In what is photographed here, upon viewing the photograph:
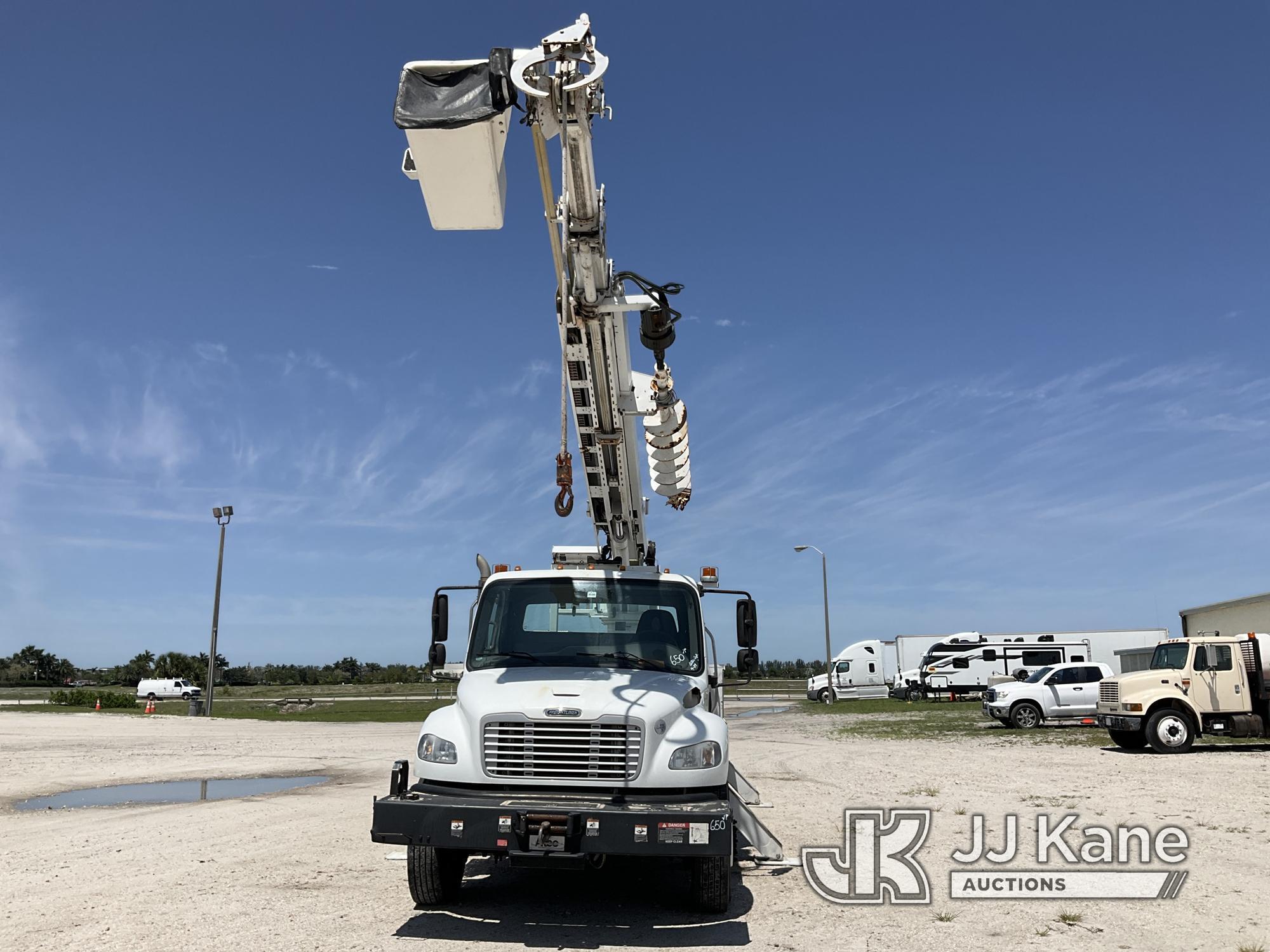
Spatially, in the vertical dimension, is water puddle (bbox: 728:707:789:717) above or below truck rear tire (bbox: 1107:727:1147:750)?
below

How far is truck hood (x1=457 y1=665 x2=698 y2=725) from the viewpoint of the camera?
6.24 metres

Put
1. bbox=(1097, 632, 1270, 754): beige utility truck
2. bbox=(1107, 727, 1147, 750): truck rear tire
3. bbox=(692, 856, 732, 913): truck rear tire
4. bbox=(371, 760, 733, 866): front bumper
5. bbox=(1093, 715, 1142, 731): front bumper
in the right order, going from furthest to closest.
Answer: bbox=(1107, 727, 1147, 750): truck rear tire < bbox=(1093, 715, 1142, 731): front bumper < bbox=(1097, 632, 1270, 754): beige utility truck < bbox=(692, 856, 732, 913): truck rear tire < bbox=(371, 760, 733, 866): front bumper

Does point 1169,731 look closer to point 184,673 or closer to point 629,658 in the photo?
point 629,658

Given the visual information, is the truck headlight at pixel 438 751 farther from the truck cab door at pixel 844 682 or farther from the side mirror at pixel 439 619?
the truck cab door at pixel 844 682

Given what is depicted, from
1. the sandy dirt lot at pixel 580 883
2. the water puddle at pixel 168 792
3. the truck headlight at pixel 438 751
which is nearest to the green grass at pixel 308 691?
the water puddle at pixel 168 792

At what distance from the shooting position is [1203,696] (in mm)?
17688

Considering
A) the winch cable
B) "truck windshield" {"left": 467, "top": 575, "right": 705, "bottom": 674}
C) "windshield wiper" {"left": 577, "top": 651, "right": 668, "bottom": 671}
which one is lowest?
"windshield wiper" {"left": 577, "top": 651, "right": 668, "bottom": 671}

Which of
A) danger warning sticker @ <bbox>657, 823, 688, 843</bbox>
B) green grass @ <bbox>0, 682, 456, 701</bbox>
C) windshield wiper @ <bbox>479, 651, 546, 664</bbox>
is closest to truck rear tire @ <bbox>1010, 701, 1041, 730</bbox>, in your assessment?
windshield wiper @ <bbox>479, 651, 546, 664</bbox>

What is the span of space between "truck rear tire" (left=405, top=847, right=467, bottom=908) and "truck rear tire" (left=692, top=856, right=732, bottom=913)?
1617 millimetres

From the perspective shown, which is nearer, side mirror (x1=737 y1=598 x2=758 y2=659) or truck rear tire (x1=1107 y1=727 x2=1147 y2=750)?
side mirror (x1=737 y1=598 x2=758 y2=659)

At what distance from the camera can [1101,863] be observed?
8.04 m

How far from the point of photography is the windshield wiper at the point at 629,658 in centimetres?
710

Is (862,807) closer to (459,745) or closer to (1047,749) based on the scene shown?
(459,745)

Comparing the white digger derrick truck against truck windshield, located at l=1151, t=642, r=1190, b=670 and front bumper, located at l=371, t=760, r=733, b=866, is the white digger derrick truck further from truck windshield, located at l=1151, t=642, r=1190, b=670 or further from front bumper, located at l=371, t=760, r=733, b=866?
truck windshield, located at l=1151, t=642, r=1190, b=670
